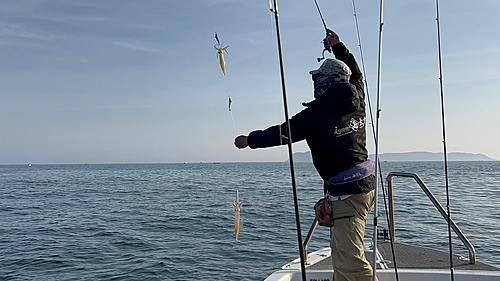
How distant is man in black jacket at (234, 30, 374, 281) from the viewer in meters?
2.40

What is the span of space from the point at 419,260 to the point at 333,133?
247cm

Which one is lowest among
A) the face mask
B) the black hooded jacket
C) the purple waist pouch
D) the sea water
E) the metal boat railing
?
the sea water

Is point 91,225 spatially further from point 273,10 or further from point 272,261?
point 273,10

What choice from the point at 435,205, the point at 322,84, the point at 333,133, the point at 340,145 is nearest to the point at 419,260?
the point at 435,205

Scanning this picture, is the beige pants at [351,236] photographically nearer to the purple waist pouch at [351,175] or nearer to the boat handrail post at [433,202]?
the purple waist pouch at [351,175]

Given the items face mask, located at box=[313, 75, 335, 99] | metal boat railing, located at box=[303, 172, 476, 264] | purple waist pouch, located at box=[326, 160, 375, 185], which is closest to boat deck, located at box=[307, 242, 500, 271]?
metal boat railing, located at box=[303, 172, 476, 264]

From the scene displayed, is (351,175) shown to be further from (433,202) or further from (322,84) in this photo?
(433,202)

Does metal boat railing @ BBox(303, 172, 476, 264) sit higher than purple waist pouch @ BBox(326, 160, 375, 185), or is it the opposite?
purple waist pouch @ BBox(326, 160, 375, 185)

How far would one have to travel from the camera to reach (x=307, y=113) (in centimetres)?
240

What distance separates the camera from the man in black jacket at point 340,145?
2.40 m

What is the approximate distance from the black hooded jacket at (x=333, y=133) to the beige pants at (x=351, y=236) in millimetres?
93

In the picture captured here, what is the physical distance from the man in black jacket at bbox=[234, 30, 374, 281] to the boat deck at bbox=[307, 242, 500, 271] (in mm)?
1271

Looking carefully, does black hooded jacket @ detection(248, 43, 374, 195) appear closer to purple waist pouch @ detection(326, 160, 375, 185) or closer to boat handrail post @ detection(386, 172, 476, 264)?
purple waist pouch @ detection(326, 160, 375, 185)

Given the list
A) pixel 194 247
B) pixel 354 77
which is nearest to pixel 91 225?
pixel 194 247
